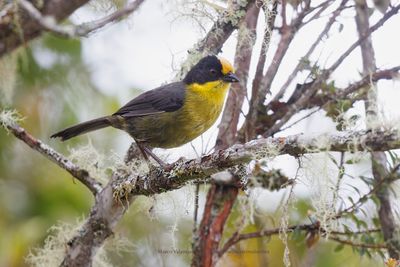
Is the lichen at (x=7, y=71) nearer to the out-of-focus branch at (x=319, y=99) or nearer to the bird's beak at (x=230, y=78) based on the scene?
the out-of-focus branch at (x=319, y=99)

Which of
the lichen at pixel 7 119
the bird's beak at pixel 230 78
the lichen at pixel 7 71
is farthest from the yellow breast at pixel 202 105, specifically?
Answer: the lichen at pixel 7 71

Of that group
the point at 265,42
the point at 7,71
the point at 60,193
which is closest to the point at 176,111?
the point at 60,193

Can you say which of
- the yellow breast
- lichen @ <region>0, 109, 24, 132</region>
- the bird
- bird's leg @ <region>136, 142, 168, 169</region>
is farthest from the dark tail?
lichen @ <region>0, 109, 24, 132</region>

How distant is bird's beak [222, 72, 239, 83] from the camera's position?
4.55m

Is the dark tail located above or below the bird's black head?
below

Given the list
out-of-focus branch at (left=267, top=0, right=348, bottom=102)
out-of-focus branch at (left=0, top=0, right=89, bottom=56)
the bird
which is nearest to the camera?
out-of-focus branch at (left=0, top=0, right=89, bottom=56)

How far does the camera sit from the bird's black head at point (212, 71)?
4.55 metres

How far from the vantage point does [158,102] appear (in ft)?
15.8

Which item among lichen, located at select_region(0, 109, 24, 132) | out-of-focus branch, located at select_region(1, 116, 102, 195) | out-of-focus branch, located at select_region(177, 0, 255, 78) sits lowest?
out-of-focus branch, located at select_region(1, 116, 102, 195)

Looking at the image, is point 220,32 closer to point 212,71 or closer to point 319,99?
point 212,71

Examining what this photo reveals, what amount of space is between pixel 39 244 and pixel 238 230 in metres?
1.64

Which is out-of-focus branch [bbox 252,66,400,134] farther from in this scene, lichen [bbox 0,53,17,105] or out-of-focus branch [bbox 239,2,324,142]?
lichen [bbox 0,53,17,105]

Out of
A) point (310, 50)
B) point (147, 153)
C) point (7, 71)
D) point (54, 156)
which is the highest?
point (310, 50)

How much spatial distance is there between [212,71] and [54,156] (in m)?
1.37
